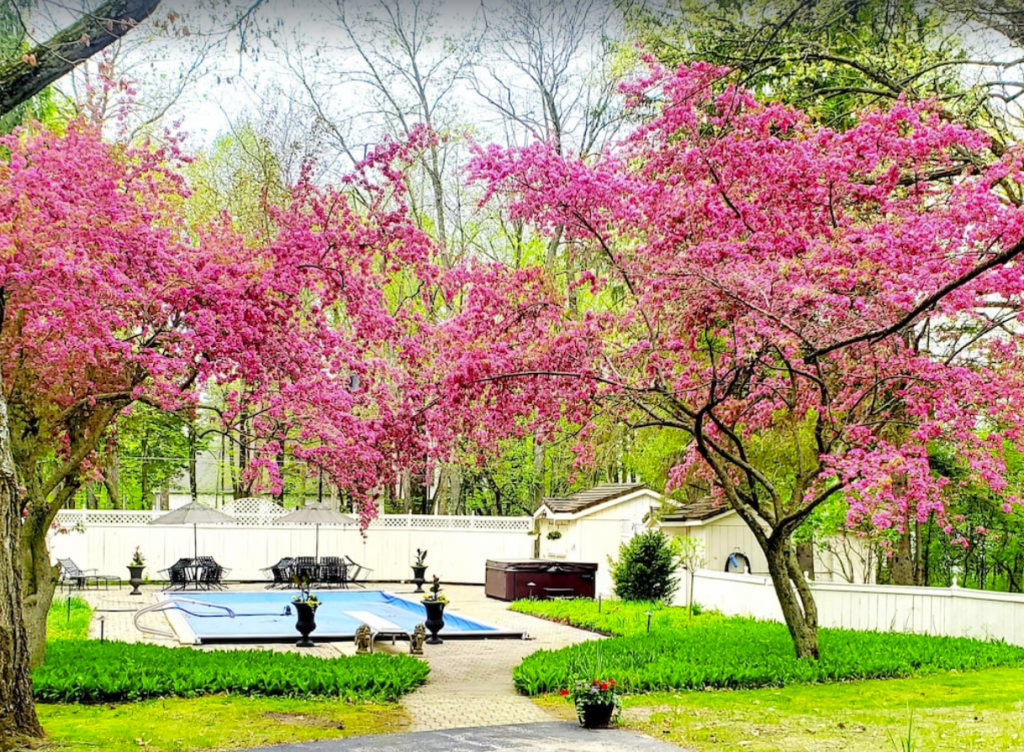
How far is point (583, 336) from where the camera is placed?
11.2 metres

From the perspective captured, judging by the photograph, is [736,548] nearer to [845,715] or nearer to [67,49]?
[845,715]

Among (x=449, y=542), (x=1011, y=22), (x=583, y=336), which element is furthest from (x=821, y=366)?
(x=449, y=542)

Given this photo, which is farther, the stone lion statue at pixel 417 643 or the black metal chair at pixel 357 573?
the black metal chair at pixel 357 573

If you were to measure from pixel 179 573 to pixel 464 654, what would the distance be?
11.6m

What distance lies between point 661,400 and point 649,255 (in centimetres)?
171

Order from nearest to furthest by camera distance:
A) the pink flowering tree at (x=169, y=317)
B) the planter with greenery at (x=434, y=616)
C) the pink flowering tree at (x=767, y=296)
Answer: the pink flowering tree at (x=169, y=317), the pink flowering tree at (x=767, y=296), the planter with greenery at (x=434, y=616)

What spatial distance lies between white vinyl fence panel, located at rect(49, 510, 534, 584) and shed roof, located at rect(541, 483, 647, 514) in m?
1.88

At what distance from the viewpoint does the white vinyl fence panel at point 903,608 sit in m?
13.7

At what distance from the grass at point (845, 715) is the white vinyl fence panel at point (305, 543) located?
16.8 m

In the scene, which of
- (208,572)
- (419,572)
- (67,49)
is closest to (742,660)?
(67,49)

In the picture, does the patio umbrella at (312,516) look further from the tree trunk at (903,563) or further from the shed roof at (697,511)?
the tree trunk at (903,563)

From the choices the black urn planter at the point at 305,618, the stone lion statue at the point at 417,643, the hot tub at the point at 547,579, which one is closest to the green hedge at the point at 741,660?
the stone lion statue at the point at 417,643

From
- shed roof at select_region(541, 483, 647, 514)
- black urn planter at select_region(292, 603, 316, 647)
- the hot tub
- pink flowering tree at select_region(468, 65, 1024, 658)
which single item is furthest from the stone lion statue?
shed roof at select_region(541, 483, 647, 514)

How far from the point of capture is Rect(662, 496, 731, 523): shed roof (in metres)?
20.0
